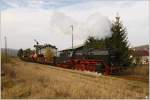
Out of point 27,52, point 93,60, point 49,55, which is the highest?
point 27,52

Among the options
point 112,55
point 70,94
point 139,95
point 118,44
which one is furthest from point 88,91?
point 118,44

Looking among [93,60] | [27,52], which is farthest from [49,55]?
[27,52]

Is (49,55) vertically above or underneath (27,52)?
underneath

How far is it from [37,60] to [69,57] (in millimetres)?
14478

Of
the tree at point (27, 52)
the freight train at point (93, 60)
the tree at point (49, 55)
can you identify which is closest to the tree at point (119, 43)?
the freight train at point (93, 60)

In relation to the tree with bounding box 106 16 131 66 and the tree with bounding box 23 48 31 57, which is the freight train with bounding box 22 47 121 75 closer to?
the tree with bounding box 106 16 131 66

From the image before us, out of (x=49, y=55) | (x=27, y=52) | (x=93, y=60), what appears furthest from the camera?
(x=27, y=52)

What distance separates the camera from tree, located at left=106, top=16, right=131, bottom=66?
27.0 m

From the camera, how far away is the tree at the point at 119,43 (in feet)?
88.6

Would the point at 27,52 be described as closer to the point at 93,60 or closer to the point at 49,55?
the point at 49,55

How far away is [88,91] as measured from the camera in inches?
512

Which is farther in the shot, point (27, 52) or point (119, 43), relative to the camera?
point (27, 52)

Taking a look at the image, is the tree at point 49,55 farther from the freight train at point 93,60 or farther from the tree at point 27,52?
the tree at point 27,52

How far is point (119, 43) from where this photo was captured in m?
27.6
